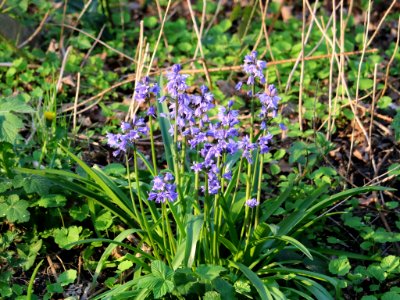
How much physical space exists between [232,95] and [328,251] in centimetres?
169

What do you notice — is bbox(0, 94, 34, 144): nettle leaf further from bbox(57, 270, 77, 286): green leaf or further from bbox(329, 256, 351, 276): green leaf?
bbox(329, 256, 351, 276): green leaf

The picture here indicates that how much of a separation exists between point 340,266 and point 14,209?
1.48 metres

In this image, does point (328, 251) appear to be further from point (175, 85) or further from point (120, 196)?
point (175, 85)

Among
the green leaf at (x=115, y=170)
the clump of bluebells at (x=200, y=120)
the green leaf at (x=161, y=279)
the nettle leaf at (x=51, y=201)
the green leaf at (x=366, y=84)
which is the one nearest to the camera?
the clump of bluebells at (x=200, y=120)

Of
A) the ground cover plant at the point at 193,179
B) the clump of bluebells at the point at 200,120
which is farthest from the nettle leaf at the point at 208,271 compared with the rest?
the clump of bluebells at the point at 200,120

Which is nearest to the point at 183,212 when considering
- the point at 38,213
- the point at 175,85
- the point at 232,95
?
the point at 175,85

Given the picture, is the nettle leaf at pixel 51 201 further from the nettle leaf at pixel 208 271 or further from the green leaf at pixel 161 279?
the nettle leaf at pixel 208 271

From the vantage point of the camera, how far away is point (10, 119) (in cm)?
304

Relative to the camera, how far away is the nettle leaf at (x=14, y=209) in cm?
308

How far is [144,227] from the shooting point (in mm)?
2936

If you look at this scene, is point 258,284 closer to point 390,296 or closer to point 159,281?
point 159,281

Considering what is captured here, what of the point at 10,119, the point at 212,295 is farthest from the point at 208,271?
the point at 10,119

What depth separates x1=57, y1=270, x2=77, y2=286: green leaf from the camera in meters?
3.04

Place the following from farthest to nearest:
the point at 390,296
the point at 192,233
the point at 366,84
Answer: the point at 366,84 → the point at 390,296 → the point at 192,233
